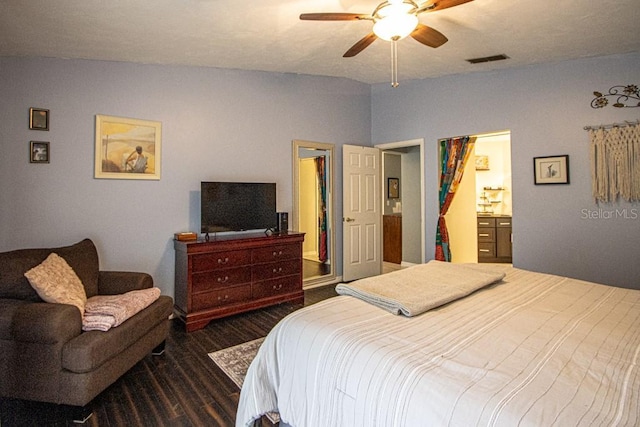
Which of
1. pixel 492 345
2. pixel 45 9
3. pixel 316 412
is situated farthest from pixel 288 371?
pixel 45 9

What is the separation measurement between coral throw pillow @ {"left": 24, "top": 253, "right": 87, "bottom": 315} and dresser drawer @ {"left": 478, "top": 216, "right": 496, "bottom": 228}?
6.23m

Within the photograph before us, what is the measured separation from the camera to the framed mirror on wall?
477cm

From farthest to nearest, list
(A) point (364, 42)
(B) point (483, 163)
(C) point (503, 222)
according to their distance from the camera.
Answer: (B) point (483, 163)
(C) point (503, 222)
(A) point (364, 42)

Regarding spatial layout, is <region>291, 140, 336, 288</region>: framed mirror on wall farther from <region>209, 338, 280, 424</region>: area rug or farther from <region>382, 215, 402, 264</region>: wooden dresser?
<region>209, 338, 280, 424</region>: area rug

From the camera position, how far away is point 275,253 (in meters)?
3.92

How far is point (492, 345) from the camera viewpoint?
1.25 m

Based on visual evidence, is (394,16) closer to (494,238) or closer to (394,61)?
(394,61)

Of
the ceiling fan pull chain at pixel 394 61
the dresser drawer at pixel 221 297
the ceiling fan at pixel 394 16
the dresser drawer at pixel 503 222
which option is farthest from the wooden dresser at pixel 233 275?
the dresser drawer at pixel 503 222

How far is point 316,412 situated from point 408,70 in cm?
418

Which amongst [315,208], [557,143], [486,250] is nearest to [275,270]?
[315,208]

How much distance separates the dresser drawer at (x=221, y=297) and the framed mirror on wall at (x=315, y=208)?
4.16 ft

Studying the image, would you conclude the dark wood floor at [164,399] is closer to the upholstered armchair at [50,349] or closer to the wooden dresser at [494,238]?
the upholstered armchair at [50,349]

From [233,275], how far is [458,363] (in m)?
2.82

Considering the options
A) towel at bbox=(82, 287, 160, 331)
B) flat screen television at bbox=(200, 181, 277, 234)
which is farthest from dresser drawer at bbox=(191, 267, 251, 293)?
towel at bbox=(82, 287, 160, 331)
